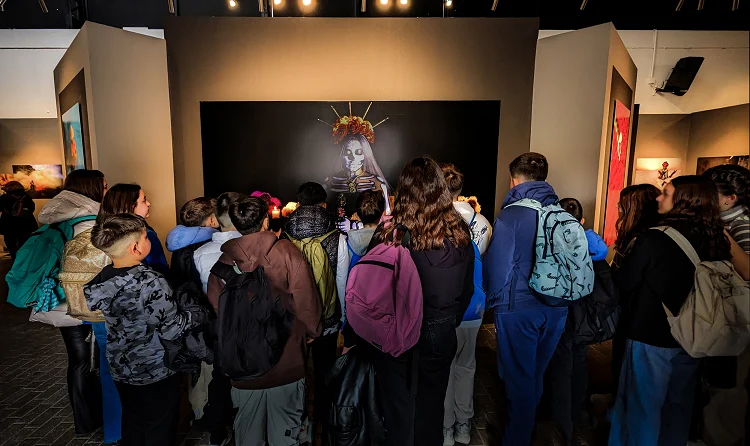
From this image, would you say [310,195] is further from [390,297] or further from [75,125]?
[75,125]

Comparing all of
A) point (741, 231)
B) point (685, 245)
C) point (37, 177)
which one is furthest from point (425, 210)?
point (37, 177)

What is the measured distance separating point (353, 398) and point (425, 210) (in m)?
1.07

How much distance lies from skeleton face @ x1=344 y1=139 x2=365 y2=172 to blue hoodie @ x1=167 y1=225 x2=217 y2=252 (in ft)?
10.7

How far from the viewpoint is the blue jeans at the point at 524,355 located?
2.43 metres

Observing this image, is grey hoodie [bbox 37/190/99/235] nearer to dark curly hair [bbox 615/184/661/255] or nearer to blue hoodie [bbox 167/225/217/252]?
blue hoodie [bbox 167/225/217/252]

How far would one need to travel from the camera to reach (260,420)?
2316 millimetres

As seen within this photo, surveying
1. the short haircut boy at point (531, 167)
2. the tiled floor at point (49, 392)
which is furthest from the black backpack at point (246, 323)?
the short haircut boy at point (531, 167)

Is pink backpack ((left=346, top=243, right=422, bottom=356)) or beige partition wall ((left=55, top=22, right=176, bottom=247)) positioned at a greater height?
beige partition wall ((left=55, top=22, right=176, bottom=247))

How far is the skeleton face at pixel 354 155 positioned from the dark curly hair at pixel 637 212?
11.6 feet

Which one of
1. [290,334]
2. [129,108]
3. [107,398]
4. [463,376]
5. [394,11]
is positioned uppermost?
[394,11]

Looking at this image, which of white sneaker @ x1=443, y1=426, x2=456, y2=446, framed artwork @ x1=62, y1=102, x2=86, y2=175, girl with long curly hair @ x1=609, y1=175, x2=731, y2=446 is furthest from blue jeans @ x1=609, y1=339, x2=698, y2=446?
framed artwork @ x1=62, y1=102, x2=86, y2=175

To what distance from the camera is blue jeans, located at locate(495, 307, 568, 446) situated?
2.43 metres

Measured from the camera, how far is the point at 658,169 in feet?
24.7

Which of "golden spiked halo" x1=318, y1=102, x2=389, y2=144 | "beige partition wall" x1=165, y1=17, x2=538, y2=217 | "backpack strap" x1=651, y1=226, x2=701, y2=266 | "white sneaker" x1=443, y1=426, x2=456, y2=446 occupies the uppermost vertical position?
"beige partition wall" x1=165, y1=17, x2=538, y2=217
